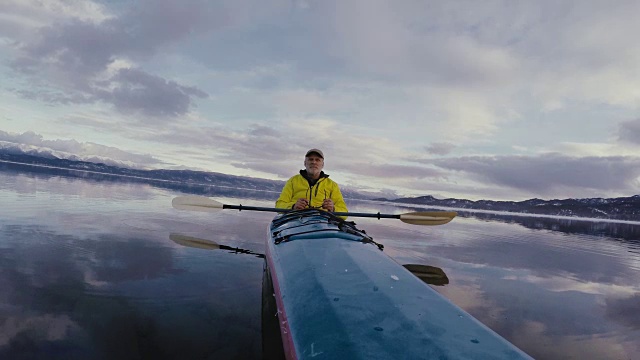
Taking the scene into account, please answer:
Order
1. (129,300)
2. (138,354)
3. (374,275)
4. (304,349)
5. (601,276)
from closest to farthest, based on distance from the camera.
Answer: (304,349), (374,275), (138,354), (129,300), (601,276)

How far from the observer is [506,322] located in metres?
5.98

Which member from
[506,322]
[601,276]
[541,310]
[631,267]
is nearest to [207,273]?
[506,322]

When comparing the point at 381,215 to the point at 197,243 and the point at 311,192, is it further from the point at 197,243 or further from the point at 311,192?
the point at 197,243

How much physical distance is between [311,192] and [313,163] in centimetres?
75

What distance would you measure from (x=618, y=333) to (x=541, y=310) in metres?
1.19

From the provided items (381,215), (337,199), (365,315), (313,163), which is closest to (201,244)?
(313,163)

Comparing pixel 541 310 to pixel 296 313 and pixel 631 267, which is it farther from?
pixel 631 267

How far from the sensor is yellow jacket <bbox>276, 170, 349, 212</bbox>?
8.50 m

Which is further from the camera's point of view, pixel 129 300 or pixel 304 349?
pixel 129 300

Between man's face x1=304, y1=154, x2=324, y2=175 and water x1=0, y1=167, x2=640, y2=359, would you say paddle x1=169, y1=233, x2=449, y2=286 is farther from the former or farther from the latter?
man's face x1=304, y1=154, x2=324, y2=175

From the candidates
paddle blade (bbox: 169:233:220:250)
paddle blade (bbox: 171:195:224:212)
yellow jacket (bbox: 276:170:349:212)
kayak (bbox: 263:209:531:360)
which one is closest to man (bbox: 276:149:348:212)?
yellow jacket (bbox: 276:170:349:212)

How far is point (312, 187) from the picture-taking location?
853cm

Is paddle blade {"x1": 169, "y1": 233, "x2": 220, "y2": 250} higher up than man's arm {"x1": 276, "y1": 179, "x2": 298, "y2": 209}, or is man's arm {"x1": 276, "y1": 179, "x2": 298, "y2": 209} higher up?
man's arm {"x1": 276, "y1": 179, "x2": 298, "y2": 209}

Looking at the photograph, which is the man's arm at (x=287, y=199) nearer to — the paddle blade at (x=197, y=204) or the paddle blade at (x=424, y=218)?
the paddle blade at (x=197, y=204)
